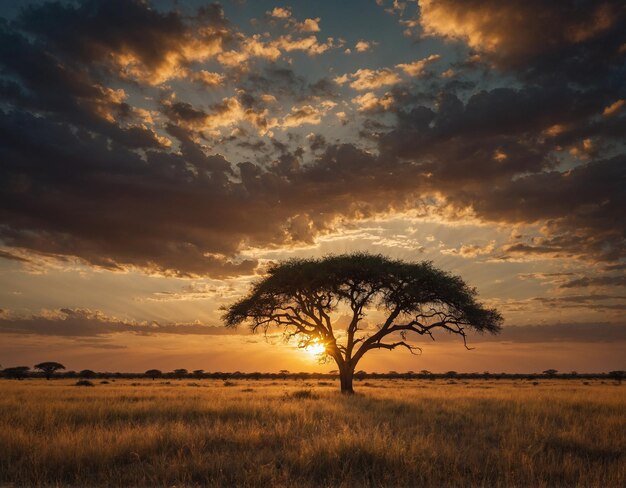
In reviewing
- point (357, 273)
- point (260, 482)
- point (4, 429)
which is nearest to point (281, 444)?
point (260, 482)

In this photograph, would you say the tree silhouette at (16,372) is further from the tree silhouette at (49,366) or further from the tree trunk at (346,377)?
the tree trunk at (346,377)

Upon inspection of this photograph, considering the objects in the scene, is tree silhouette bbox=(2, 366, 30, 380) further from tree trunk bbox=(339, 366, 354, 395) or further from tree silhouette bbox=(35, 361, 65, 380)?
tree trunk bbox=(339, 366, 354, 395)

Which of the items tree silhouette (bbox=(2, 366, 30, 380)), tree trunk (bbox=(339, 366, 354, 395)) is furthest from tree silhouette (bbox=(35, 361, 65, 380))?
tree trunk (bbox=(339, 366, 354, 395))

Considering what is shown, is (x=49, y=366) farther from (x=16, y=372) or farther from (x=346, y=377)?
(x=346, y=377)

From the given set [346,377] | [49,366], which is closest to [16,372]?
[49,366]

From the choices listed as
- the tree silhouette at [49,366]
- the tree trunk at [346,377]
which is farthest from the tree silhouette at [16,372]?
the tree trunk at [346,377]

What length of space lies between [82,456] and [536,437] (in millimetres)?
9676

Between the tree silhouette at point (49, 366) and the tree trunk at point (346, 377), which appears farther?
the tree silhouette at point (49, 366)

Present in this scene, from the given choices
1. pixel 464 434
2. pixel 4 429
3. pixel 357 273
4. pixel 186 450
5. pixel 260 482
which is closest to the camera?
pixel 260 482

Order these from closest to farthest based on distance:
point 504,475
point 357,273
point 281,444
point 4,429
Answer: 1. point 504,475
2. point 281,444
3. point 4,429
4. point 357,273

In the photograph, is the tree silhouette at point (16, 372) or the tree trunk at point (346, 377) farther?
the tree silhouette at point (16, 372)

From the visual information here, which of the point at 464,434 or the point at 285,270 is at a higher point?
the point at 285,270

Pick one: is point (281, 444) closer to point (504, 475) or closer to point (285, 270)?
point (504, 475)

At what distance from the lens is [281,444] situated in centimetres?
1059
